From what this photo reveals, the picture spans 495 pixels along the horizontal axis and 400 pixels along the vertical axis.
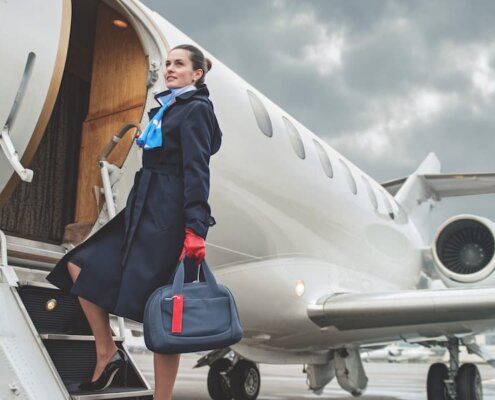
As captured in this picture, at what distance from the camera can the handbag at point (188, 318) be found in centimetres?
231

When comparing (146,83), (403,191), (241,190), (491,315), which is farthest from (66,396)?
(403,191)

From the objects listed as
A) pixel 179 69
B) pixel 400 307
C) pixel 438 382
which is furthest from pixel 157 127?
pixel 438 382

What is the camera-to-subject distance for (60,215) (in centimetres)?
525

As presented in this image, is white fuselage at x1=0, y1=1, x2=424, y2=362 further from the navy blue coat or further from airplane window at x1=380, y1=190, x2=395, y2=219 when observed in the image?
the navy blue coat

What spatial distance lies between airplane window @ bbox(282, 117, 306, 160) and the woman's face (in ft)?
14.3

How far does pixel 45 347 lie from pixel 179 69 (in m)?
1.35

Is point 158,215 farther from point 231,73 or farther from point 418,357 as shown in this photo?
point 418,357

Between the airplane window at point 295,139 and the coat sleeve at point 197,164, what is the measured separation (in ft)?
14.7

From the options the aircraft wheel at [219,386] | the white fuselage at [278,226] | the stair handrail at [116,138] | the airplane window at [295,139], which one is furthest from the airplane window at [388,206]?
the stair handrail at [116,138]

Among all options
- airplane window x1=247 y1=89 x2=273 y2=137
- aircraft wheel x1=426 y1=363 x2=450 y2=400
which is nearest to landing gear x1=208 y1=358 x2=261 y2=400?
aircraft wheel x1=426 y1=363 x2=450 y2=400

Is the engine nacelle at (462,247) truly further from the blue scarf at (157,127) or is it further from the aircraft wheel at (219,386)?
the blue scarf at (157,127)

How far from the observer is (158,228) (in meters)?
2.63

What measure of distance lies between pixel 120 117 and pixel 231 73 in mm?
1762

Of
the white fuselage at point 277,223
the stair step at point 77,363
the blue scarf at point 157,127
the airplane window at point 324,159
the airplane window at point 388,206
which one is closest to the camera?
the blue scarf at point 157,127
